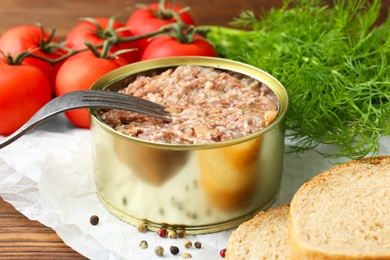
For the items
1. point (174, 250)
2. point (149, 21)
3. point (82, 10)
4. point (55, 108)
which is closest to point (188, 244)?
point (174, 250)

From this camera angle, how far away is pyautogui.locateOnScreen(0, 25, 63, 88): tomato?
13.3ft

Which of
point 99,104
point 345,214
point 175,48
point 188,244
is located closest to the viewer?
point 345,214

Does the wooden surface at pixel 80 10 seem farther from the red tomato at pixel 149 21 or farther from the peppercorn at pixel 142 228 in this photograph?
the peppercorn at pixel 142 228

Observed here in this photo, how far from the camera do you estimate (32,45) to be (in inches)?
161

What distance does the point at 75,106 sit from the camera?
300 centimetres

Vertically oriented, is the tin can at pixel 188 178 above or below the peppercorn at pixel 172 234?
above

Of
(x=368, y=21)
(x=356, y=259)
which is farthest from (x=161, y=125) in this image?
(x=368, y=21)

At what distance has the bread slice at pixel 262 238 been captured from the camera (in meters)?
2.71

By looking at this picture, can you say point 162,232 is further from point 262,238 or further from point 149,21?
point 149,21

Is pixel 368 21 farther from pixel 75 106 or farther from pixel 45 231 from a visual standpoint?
Answer: pixel 45 231

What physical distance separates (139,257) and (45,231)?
1.73ft

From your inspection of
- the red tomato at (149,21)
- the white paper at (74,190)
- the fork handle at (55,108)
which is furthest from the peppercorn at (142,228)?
the red tomato at (149,21)

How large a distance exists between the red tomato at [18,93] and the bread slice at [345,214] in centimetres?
169

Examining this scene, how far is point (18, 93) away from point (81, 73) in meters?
0.37
